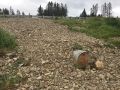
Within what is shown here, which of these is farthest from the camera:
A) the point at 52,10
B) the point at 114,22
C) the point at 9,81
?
the point at 52,10

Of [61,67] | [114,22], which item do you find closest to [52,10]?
[114,22]

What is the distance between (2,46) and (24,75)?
135 inches

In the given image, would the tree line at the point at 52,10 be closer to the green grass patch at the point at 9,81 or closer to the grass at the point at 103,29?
the grass at the point at 103,29

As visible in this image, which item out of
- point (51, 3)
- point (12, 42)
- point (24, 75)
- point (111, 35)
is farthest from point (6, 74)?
point (51, 3)

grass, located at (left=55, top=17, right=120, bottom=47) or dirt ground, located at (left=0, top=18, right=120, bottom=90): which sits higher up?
grass, located at (left=55, top=17, right=120, bottom=47)

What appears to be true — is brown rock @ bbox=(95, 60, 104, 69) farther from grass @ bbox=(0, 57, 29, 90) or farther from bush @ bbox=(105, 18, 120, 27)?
bush @ bbox=(105, 18, 120, 27)

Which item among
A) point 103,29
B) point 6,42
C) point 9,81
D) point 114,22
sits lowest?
point 9,81

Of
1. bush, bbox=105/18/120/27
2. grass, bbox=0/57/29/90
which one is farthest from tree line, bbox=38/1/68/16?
grass, bbox=0/57/29/90

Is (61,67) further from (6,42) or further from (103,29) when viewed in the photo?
(103,29)

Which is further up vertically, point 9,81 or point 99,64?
point 99,64

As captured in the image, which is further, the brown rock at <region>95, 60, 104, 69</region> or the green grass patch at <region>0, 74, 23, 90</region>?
the brown rock at <region>95, 60, 104, 69</region>

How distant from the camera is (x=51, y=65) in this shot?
39.3ft

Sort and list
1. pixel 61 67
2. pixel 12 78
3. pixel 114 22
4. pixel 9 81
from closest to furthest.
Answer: pixel 9 81 → pixel 12 78 → pixel 61 67 → pixel 114 22

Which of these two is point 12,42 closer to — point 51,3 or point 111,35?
point 111,35
